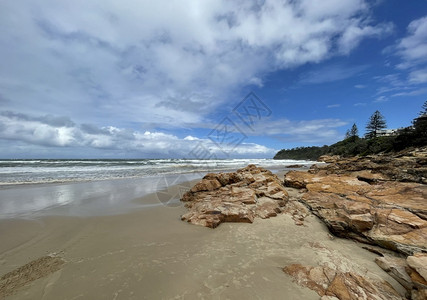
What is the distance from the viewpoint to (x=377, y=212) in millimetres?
4777

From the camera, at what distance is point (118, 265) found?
11.8 feet

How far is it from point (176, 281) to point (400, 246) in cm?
450

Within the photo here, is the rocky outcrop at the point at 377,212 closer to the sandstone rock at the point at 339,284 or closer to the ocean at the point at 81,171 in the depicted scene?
the sandstone rock at the point at 339,284

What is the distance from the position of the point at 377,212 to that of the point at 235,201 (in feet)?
12.9

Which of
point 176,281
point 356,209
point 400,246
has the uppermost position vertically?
point 356,209

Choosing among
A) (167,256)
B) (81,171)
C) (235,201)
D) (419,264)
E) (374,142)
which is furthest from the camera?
(374,142)

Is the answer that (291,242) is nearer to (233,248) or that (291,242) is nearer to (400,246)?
(233,248)

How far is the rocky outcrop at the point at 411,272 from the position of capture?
253cm

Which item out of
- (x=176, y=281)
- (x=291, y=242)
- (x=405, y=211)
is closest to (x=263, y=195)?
(x=291, y=242)

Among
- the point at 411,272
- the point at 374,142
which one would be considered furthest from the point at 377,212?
the point at 374,142

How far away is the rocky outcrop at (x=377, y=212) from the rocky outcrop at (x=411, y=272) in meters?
0.68

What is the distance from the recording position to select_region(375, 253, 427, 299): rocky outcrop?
8.30ft

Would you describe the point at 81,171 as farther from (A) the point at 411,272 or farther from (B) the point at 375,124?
(B) the point at 375,124

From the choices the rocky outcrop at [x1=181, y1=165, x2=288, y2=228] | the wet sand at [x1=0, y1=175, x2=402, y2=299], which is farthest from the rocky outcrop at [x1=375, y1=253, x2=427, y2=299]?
the rocky outcrop at [x1=181, y1=165, x2=288, y2=228]
